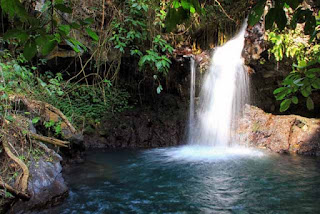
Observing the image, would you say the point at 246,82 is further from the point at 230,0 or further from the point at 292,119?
the point at 230,0

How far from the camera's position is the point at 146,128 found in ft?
29.3

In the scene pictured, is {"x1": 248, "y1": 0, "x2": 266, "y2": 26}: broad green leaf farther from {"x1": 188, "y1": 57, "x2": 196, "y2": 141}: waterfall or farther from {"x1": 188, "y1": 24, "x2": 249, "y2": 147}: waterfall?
{"x1": 188, "y1": 57, "x2": 196, "y2": 141}: waterfall

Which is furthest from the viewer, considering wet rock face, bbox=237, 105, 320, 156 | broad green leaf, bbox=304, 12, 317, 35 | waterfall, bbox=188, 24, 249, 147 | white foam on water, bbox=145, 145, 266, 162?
waterfall, bbox=188, 24, 249, 147

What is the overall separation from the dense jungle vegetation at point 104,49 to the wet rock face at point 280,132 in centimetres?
97

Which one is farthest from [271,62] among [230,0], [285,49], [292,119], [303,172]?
[303,172]

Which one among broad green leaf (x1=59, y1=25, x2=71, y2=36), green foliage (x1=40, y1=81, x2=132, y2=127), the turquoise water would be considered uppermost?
broad green leaf (x1=59, y1=25, x2=71, y2=36)

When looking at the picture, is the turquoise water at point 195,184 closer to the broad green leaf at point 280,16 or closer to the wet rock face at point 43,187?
the wet rock face at point 43,187

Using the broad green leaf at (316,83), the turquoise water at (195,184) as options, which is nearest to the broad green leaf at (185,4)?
the broad green leaf at (316,83)

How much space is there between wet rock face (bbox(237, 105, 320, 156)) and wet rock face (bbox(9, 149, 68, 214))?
6.15 m

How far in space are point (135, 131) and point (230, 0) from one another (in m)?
5.66

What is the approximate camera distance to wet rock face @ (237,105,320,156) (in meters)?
7.10

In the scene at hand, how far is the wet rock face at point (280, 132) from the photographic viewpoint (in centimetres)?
710

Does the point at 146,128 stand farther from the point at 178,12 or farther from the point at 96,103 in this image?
the point at 178,12

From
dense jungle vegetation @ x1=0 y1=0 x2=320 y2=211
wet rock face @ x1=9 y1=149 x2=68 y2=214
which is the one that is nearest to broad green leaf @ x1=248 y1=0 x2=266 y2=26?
dense jungle vegetation @ x1=0 y1=0 x2=320 y2=211
